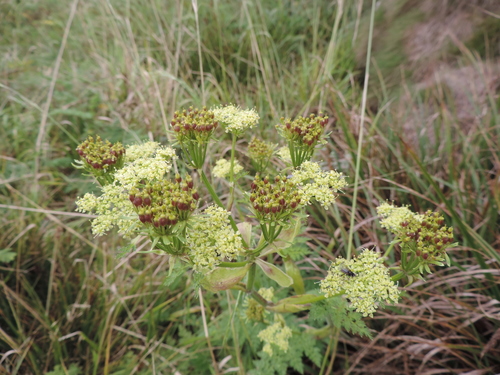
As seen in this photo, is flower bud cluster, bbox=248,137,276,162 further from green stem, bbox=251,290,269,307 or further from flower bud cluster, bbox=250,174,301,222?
green stem, bbox=251,290,269,307

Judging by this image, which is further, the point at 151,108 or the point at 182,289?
the point at 151,108

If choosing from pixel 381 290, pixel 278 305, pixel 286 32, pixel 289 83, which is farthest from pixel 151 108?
pixel 381 290

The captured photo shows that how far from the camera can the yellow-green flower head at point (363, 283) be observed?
1.71 m

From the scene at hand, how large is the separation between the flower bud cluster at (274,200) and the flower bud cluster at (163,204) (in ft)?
0.96

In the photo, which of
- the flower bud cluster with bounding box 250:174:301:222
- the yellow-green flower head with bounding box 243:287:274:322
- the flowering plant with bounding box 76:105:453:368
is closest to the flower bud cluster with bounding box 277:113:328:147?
the flowering plant with bounding box 76:105:453:368

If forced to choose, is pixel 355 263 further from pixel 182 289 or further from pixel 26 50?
pixel 26 50

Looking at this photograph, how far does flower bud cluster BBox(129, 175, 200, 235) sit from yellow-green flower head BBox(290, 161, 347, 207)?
56 cm

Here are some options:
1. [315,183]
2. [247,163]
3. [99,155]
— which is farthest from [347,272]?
[247,163]

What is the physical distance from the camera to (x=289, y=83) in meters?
5.04

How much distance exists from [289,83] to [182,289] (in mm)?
3158

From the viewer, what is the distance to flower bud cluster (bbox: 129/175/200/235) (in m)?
1.50

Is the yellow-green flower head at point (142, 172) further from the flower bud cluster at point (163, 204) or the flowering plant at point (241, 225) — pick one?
the flower bud cluster at point (163, 204)

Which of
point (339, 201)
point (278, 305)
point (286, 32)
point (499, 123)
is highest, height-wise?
point (286, 32)

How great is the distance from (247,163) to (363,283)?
2373mm
